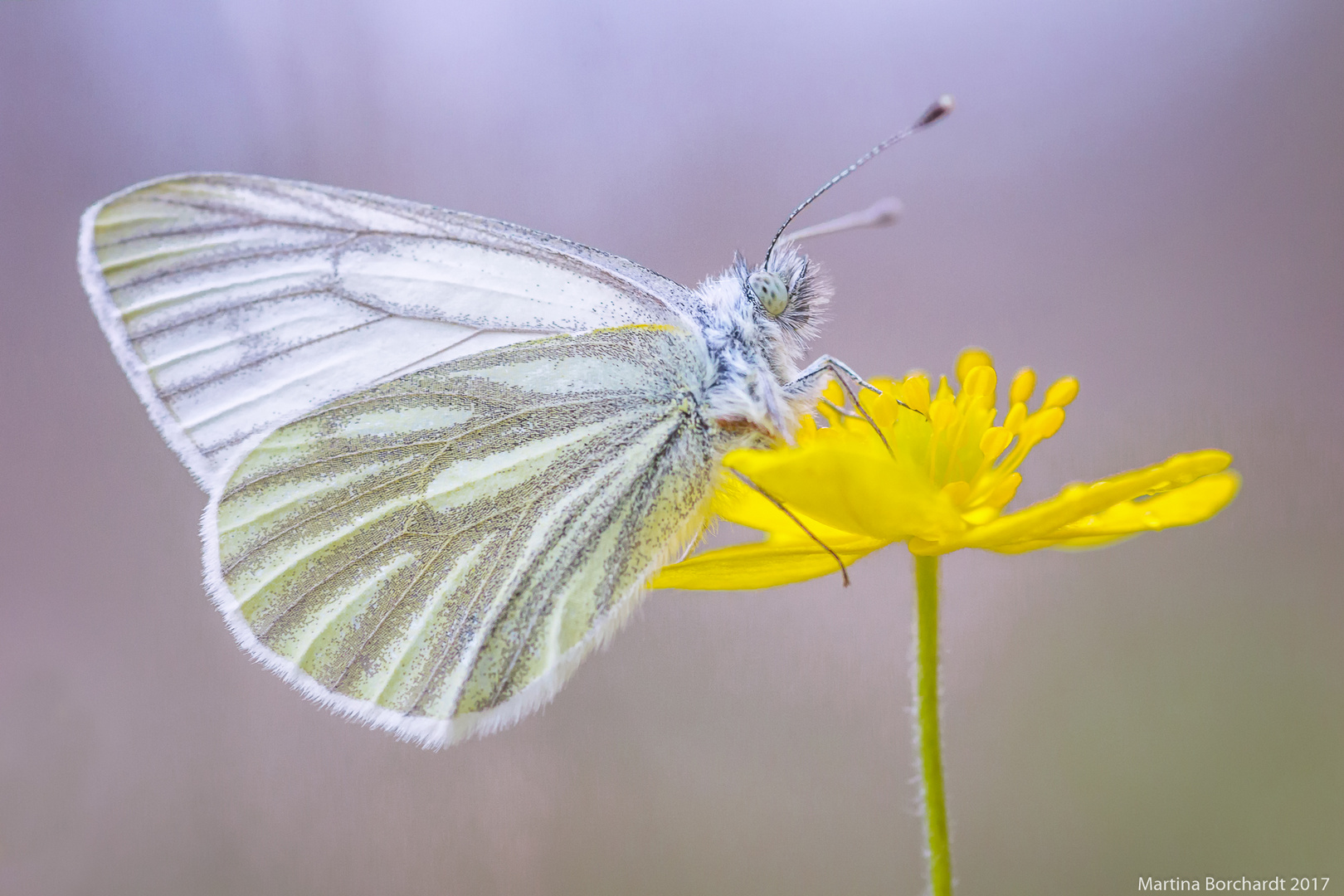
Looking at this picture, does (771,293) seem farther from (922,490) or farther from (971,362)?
(922,490)

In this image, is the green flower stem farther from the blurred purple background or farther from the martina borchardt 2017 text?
the blurred purple background

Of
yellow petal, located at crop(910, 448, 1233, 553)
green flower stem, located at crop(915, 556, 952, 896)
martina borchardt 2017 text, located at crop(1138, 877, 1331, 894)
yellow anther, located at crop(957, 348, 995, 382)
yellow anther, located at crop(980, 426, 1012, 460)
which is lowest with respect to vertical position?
martina borchardt 2017 text, located at crop(1138, 877, 1331, 894)

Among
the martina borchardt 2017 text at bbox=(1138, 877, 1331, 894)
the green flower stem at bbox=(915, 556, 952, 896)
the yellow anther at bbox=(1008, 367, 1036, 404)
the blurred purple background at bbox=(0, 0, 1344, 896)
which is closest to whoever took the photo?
the green flower stem at bbox=(915, 556, 952, 896)

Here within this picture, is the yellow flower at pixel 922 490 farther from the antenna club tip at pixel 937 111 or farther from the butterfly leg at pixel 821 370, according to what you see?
the antenna club tip at pixel 937 111

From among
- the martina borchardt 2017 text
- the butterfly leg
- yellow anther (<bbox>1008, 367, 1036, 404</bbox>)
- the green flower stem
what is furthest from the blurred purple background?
the green flower stem

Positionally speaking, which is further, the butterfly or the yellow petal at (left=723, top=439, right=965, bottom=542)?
the butterfly

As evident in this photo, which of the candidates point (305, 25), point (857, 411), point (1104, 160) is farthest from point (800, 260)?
point (305, 25)

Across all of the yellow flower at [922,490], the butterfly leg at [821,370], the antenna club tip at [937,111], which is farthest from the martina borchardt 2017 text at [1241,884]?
the antenna club tip at [937,111]

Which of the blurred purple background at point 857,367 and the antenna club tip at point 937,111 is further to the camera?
the blurred purple background at point 857,367
